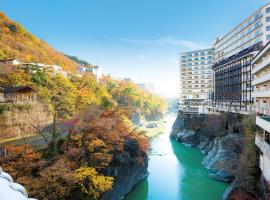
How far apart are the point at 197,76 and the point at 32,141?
5037cm

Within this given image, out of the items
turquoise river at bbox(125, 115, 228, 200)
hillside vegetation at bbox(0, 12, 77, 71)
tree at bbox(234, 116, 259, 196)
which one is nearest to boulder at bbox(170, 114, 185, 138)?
turquoise river at bbox(125, 115, 228, 200)

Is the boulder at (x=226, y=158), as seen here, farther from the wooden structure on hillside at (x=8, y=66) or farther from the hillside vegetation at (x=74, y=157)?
the wooden structure on hillside at (x=8, y=66)

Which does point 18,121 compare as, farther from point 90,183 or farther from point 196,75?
point 196,75

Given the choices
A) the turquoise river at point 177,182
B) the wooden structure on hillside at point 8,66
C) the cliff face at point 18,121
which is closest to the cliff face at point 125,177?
the turquoise river at point 177,182

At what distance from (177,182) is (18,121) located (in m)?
18.1

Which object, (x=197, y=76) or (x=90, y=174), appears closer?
(x=90, y=174)

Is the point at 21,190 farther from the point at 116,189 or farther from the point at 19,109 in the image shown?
the point at 19,109

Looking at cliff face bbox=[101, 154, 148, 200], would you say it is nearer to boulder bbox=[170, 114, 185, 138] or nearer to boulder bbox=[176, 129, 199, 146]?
boulder bbox=[176, 129, 199, 146]

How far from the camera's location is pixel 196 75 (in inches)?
2270

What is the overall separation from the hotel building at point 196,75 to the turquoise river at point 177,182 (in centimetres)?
2535

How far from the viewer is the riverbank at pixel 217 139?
22.1 metres

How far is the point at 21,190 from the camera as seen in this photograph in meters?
2.25

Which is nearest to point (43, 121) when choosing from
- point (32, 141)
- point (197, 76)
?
point (32, 141)

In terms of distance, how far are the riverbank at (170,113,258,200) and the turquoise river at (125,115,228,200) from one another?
4.93ft
